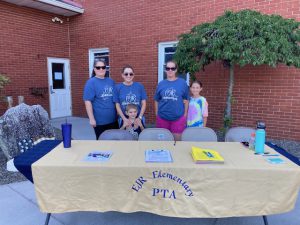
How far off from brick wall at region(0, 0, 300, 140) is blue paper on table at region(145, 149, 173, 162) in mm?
4069

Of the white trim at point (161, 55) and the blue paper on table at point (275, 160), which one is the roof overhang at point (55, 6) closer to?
the white trim at point (161, 55)

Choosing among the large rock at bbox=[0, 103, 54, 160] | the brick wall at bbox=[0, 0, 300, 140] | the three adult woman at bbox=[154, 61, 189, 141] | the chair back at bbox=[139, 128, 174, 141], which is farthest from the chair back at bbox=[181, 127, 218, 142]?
the brick wall at bbox=[0, 0, 300, 140]

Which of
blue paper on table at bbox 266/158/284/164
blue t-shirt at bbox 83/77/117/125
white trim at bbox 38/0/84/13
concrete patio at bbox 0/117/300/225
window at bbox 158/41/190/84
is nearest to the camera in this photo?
blue paper on table at bbox 266/158/284/164

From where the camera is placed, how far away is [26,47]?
7312 millimetres

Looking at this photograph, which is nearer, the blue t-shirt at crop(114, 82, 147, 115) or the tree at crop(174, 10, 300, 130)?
the blue t-shirt at crop(114, 82, 147, 115)

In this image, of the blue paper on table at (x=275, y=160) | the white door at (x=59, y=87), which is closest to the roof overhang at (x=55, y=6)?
the white door at (x=59, y=87)

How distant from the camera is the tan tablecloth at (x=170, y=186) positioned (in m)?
1.87

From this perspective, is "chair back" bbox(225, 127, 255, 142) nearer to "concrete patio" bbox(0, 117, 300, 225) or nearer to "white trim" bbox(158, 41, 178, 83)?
"concrete patio" bbox(0, 117, 300, 225)

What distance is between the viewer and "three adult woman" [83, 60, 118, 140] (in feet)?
10.4

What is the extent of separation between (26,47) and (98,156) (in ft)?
21.8

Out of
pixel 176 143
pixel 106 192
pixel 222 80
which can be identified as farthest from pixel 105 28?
pixel 106 192

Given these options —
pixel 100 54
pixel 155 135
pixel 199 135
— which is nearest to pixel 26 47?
pixel 100 54

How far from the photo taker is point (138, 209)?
6.56 ft

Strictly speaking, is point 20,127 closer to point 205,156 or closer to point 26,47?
point 205,156
